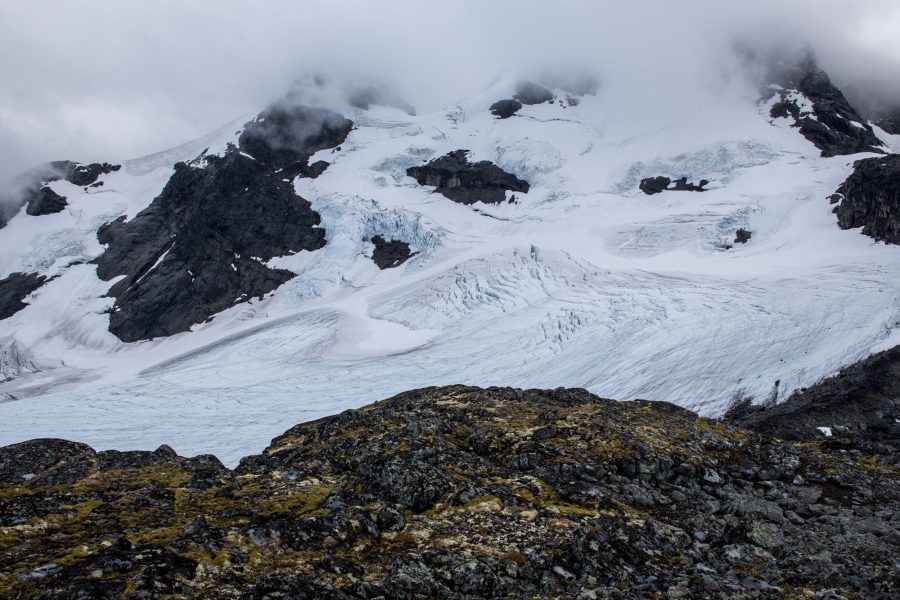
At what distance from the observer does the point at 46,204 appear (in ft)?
325

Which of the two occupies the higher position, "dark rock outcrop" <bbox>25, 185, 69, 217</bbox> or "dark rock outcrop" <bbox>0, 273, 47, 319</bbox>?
"dark rock outcrop" <bbox>25, 185, 69, 217</bbox>

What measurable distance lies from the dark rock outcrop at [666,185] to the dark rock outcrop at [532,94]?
31.4 meters

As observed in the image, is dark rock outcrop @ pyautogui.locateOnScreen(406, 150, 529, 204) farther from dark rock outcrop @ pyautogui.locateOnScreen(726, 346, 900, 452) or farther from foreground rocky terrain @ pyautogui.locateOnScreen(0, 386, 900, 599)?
foreground rocky terrain @ pyautogui.locateOnScreen(0, 386, 900, 599)

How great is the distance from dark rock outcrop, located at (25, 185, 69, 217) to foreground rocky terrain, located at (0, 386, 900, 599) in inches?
4058

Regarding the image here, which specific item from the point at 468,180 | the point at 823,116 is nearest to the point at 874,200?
the point at 823,116

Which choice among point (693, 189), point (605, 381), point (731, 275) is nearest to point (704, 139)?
point (693, 189)

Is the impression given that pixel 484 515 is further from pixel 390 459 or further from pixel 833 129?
pixel 833 129

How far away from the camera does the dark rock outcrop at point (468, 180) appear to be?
80.8 meters

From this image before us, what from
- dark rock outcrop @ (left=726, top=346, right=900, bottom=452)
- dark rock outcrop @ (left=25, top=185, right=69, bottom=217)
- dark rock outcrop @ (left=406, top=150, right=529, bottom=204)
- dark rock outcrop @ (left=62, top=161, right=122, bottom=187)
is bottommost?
dark rock outcrop @ (left=726, top=346, right=900, bottom=452)

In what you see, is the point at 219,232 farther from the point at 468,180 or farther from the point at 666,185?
the point at 666,185

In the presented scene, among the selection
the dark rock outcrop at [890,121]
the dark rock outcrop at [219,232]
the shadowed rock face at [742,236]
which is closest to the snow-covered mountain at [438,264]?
the dark rock outcrop at [219,232]

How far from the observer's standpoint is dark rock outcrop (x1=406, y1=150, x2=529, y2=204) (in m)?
80.8

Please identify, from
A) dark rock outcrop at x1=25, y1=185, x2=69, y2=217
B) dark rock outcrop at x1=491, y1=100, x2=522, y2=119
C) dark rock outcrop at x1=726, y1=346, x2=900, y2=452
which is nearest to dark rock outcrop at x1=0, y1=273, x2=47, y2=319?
dark rock outcrop at x1=25, y1=185, x2=69, y2=217

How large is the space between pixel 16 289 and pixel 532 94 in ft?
275
